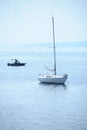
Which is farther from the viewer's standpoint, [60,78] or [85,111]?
[60,78]

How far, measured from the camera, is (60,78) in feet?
220

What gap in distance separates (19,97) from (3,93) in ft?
16.6

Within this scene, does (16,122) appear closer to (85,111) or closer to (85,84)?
(85,111)

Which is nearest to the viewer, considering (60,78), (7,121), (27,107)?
(7,121)

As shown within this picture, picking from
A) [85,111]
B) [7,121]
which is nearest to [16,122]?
[7,121]

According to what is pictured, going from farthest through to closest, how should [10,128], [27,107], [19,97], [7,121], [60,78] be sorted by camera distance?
[60,78] → [19,97] → [27,107] → [7,121] → [10,128]

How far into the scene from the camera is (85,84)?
229ft

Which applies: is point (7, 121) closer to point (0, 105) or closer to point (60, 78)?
point (0, 105)

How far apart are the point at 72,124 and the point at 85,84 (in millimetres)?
31590

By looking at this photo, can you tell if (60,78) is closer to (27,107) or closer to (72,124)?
(27,107)

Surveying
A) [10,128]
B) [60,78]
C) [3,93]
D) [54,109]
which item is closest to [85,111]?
[54,109]

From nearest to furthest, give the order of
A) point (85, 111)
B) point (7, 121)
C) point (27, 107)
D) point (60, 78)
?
1. point (7, 121)
2. point (85, 111)
3. point (27, 107)
4. point (60, 78)

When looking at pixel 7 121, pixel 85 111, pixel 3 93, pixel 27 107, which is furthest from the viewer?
pixel 3 93

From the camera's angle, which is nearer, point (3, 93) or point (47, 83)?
point (3, 93)
